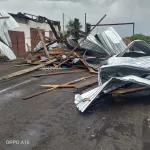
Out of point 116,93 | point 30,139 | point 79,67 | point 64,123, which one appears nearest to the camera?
point 30,139

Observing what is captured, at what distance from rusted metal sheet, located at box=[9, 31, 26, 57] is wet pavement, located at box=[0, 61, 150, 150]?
533 inches

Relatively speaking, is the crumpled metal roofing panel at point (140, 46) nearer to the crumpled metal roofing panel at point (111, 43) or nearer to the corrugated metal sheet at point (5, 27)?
the crumpled metal roofing panel at point (111, 43)

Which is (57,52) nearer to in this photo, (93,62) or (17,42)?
(93,62)

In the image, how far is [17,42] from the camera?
1955 centimetres

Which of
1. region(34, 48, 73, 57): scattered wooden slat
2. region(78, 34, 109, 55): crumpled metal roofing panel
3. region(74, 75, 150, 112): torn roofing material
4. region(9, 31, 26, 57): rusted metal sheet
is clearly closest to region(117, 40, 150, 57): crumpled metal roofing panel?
region(78, 34, 109, 55): crumpled metal roofing panel

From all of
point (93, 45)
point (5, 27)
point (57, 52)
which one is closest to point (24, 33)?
point (5, 27)

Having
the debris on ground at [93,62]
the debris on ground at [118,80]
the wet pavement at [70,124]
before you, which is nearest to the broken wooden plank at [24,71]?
the debris on ground at [93,62]

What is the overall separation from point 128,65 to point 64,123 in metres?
2.50

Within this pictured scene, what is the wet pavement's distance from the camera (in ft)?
11.0

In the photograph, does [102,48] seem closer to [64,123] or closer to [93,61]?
[93,61]

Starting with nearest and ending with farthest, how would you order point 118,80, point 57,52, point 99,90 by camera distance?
1. point 99,90
2. point 118,80
3. point 57,52

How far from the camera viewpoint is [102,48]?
38.5ft

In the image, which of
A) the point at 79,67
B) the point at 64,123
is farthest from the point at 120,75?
the point at 79,67

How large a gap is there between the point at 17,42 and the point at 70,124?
16614 mm
